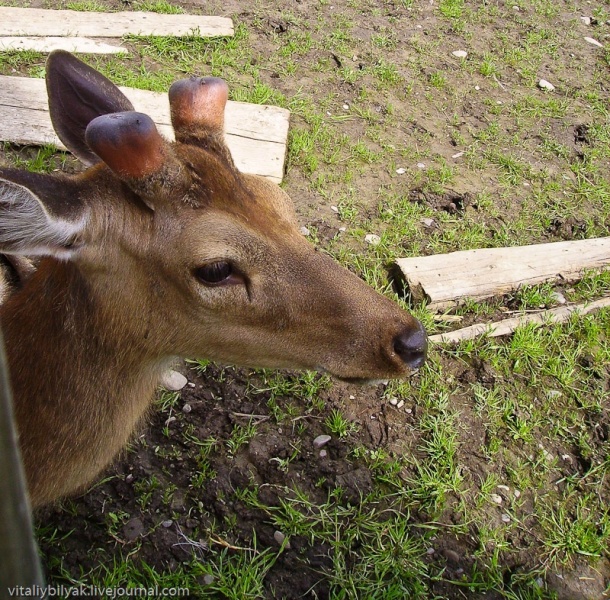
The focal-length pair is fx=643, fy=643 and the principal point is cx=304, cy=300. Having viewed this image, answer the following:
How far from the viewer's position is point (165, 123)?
5.30 m

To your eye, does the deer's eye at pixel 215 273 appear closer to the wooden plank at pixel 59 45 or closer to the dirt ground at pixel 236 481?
the dirt ground at pixel 236 481

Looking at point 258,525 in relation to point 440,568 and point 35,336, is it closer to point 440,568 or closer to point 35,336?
point 440,568

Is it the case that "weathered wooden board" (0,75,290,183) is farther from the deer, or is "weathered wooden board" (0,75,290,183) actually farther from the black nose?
the black nose

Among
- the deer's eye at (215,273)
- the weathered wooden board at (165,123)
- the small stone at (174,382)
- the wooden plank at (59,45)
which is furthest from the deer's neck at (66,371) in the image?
the wooden plank at (59,45)

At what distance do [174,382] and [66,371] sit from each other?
1.27 m

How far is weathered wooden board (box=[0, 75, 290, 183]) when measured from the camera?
5180 mm

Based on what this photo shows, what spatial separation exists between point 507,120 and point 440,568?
4827 millimetres

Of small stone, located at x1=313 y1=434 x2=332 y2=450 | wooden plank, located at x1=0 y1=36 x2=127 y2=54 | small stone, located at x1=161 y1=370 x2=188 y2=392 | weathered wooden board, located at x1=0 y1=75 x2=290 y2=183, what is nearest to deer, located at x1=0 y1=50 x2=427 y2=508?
small stone, located at x1=161 y1=370 x2=188 y2=392

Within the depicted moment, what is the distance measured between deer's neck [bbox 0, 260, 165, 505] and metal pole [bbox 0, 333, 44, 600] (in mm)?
1641

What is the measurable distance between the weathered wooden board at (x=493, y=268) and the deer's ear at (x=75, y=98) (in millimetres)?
2479

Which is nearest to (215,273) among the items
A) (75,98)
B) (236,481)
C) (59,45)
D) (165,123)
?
(75,98)

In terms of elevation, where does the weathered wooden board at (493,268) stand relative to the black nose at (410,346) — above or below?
Result: below

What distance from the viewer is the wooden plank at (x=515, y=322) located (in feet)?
14.8

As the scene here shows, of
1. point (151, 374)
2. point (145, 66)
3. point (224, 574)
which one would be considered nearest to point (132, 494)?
point (224, 574)
